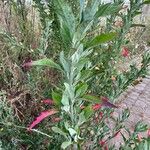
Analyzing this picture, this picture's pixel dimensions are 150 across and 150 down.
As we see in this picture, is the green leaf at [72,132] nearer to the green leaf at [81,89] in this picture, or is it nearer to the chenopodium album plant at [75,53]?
the chenopodium album plant at [75,53]

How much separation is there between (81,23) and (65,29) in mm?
67

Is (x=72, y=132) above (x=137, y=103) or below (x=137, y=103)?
above

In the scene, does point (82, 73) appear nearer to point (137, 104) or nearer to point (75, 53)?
point (75, 53)

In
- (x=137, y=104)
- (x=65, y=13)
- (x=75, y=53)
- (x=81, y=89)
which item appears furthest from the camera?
(x=137, y=104)

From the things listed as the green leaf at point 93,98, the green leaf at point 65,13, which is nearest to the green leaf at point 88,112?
the green leaf at point 93,98

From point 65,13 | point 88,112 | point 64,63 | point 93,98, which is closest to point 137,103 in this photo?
point 88,112

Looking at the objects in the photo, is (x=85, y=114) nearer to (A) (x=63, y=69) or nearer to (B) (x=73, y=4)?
(A) (x=63, y=69)

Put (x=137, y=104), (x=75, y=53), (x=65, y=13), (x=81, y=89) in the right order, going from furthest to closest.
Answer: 1. (x=137, y=104)
2. (x=81, y=89)
3. (x=75, y=53)
4. (x=65, y=13)

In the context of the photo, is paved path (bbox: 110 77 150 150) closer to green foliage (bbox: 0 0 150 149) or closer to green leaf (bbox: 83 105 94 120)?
green foliage (bbox: 0 0 150 149)

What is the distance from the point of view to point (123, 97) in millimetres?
5121

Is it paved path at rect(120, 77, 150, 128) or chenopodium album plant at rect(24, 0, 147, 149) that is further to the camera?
paved path at rect(120, 77, 150, 128)

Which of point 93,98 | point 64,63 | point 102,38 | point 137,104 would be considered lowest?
point 137,104

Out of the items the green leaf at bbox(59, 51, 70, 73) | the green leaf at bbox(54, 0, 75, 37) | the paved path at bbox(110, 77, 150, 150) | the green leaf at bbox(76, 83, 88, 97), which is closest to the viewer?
the green leaf at bbox(54, 0, 75, 37)

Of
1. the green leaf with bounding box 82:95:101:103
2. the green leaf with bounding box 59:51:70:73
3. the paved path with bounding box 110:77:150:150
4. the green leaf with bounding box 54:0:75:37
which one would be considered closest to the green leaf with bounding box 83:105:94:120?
the green leaf with bounding box 82:95:101:103
